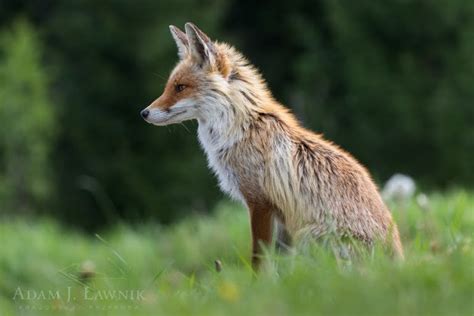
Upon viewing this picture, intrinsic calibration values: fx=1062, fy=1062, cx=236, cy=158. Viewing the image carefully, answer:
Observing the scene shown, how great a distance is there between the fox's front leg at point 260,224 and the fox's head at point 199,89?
78 centimetres

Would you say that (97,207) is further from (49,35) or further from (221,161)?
(221,161)

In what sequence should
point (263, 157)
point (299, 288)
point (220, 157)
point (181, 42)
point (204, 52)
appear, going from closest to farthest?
point (299, 288)
point (263, 157)
point (220, 157)
point (204, 52)
point (181, 42)

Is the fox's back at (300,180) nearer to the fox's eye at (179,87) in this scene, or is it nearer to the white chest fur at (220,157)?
the white chest fur at (220,157)

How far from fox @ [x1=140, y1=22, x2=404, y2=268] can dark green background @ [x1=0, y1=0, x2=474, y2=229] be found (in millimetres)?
22428

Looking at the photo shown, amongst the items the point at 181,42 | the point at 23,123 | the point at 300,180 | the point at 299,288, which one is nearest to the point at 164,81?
the point at 23,123

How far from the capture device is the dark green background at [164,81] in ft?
105

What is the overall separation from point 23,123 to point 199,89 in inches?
855

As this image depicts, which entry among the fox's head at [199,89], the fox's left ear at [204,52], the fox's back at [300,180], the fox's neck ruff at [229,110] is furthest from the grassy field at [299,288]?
the fox's left ear at [204,52]

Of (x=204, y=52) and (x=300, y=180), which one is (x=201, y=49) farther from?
(x=300, y=180)

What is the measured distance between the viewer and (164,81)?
34125 mm

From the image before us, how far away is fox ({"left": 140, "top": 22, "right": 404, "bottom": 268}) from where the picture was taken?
268 inches

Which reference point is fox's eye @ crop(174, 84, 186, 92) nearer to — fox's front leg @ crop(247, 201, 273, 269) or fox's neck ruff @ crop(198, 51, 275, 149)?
fox's neck ruff @ crop(198, 51, 275, 149)

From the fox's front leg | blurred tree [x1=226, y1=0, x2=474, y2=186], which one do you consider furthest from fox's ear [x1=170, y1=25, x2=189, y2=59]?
blurred tree [x1=226, y1=0, x2=474, y2=186]

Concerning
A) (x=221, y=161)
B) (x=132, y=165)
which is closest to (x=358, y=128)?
(x=132, y=165)
